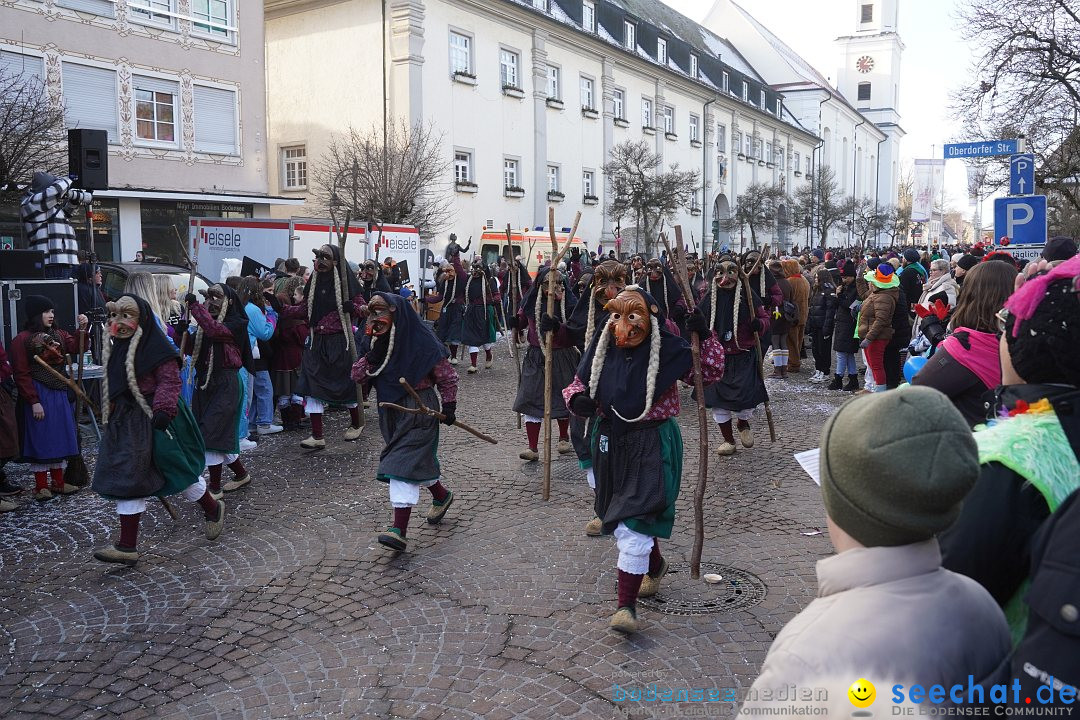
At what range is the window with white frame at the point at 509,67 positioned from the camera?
2975 cm

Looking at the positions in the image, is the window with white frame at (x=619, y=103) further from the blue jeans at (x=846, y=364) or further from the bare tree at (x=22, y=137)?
the blue jeans at (x=846, y=364)

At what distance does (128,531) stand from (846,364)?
9.94 m

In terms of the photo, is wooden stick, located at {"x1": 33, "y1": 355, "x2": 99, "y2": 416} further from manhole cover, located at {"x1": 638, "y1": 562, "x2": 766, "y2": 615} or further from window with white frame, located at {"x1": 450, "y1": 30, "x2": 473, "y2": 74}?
window with white frame, located at {"x1": 450, "y1": 30, "x2": 473, "y2": 74}

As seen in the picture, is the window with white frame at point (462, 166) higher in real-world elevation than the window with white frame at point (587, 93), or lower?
lower

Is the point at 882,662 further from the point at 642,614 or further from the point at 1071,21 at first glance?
the point at 1071,21

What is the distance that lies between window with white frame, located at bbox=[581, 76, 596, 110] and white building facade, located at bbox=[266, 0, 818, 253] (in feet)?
0.25

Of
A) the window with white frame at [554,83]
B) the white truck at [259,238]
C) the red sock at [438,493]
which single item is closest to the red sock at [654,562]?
the red sock at [438,493]

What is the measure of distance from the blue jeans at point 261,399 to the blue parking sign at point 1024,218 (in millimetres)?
8889

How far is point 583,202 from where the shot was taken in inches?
1347

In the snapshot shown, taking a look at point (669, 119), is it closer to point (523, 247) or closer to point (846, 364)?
point (523, 247)

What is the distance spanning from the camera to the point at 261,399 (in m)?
9.98

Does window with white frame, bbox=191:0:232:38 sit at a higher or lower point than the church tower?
lower

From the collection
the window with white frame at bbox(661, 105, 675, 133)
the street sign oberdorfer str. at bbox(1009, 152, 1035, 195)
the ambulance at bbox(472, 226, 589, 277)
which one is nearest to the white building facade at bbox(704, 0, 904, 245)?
the window with white frame at bbox(661, 105, 675, 133)

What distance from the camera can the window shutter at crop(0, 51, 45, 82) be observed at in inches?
717
